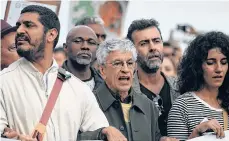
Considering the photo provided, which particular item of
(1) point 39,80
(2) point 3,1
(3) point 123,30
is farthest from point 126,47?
(3) point 123,30

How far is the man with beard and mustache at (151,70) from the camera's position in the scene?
5285 mm

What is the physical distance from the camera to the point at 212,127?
4453 mm

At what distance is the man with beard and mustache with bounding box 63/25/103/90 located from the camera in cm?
555

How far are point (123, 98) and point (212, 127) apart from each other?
674mm

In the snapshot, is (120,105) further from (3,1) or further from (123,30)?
(123,30)

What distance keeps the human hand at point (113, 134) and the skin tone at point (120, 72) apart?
492mm

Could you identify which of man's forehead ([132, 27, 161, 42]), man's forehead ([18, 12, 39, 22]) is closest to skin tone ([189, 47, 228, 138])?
man's forehead ([132, 27, 161, 42])

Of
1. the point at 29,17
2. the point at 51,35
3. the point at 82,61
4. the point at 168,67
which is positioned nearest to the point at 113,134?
the point at 51,35

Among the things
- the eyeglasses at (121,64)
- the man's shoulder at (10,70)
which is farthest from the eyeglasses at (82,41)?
the man's shoulder at (10,70)

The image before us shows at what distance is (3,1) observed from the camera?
568cm

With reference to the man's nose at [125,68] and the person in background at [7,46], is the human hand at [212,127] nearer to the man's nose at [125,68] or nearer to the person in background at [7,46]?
the man's nose at [125,68]

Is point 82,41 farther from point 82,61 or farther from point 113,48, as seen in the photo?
point 113,48

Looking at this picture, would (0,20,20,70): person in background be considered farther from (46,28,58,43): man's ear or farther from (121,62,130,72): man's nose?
(121,62,130,72): man's nose

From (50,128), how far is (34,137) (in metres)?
0.15
